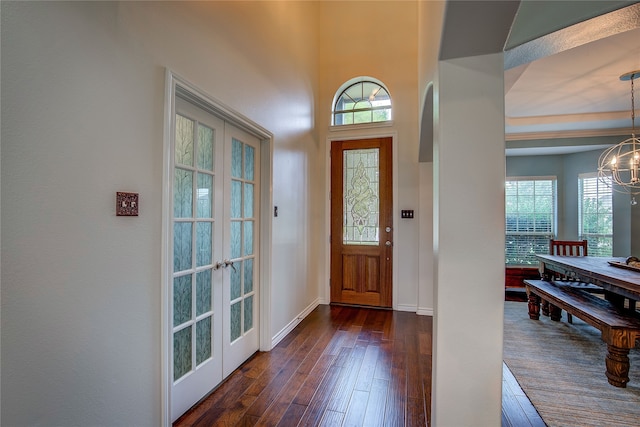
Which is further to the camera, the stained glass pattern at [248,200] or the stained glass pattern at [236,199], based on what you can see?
the stained glass pattern at [248,200]

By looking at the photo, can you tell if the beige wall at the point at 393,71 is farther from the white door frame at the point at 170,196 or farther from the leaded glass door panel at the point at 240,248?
the leaded glass door panel at the point at 240,248

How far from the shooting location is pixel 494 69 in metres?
1.48

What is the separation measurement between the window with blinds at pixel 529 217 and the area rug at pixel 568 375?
266cm

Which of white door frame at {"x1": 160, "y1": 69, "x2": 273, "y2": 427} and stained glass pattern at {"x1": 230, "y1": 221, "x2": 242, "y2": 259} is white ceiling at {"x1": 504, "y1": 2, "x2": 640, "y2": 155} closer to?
white door frame at {"x1": 160, "y1": 69, "x2": 273, "y2": 427}

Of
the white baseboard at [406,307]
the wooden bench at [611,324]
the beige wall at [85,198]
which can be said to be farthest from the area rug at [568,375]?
the beige wall at [85,198]

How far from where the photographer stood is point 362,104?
460 cm

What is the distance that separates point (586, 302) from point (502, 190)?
271 centimetres

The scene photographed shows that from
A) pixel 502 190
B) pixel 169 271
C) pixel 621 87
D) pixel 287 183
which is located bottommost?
pixel 169 271

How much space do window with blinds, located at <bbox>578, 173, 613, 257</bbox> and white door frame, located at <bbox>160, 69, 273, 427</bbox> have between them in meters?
6.22

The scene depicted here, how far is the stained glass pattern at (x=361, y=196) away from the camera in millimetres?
4391

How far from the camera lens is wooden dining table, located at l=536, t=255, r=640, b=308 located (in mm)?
2594

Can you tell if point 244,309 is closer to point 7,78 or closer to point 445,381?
point 445,381

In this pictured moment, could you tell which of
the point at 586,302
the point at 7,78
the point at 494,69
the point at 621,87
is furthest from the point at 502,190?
the point at 621,87

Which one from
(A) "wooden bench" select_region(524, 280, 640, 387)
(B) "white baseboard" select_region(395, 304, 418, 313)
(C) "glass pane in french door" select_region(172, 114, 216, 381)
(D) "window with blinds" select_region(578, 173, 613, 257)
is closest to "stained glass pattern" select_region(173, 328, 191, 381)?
(C) "glass pane in french door" select_region(172, 114, 216, 381)
